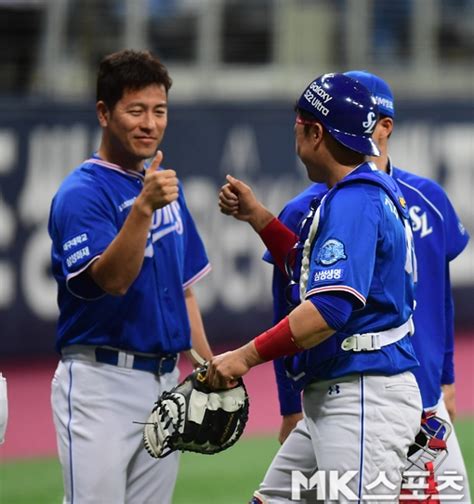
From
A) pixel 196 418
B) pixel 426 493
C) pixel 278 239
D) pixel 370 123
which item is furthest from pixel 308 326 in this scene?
pixel 426 493

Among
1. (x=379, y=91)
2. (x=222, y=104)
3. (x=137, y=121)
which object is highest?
(x=379, y=91)

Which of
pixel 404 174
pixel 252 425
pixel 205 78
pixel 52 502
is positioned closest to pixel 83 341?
pixel 404 174

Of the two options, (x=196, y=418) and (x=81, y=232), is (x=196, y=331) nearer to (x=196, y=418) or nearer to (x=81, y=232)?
(x=81, y=232)

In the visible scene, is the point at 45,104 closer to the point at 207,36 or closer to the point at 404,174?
the point at 207,36

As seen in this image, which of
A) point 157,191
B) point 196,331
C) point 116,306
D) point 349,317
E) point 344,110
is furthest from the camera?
point 196,331

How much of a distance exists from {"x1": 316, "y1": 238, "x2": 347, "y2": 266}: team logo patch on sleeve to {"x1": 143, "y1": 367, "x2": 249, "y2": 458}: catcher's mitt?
0.58 meters

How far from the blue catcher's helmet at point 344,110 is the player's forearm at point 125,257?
0.75m

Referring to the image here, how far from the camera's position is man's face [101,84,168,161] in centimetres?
492

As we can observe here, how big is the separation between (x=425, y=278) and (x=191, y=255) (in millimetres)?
1045

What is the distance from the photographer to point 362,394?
4.22 m

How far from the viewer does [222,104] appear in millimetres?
11883

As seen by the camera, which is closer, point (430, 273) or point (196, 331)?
point (430, 273)

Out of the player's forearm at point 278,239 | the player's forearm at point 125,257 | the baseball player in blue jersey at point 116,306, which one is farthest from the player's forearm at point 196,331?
the player's forearm at point 125,257

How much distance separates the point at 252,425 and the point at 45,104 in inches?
147
